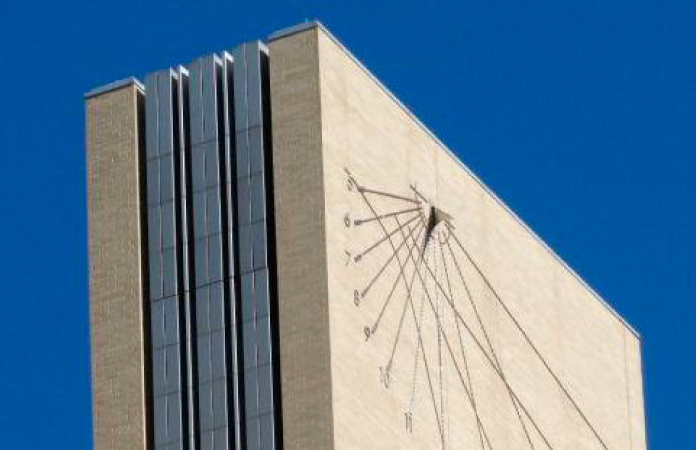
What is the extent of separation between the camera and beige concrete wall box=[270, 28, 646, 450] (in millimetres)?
82250

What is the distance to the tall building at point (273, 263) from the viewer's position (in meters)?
82.4

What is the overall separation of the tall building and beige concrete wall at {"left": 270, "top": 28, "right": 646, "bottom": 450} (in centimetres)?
7

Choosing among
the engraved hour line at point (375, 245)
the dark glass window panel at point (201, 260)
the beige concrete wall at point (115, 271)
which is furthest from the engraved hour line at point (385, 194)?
the beige concrete wall at point (115, 271)

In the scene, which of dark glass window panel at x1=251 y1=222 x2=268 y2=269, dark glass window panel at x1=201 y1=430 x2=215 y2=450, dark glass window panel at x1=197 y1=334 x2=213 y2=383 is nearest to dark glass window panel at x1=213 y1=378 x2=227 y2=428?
dark glass window panel at x1=201 y1=430 x2=215 y2=450

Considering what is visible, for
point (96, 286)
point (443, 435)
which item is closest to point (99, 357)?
point (96, 286)

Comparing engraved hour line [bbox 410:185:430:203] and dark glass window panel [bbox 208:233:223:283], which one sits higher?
engraved hour line [bbox 410:185:430:203]

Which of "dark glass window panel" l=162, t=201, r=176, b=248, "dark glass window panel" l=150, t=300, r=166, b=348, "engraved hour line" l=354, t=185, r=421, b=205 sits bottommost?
"dark glass window panel" l=150, t=300, r=166, b=348

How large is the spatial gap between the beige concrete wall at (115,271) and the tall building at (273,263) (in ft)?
0.10

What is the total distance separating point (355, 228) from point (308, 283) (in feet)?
7.39

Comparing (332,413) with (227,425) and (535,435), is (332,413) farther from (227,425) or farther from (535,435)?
(535,435)

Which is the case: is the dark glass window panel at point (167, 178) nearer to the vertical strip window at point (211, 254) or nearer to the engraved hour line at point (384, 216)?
the vertical strip window at point (211, 254)

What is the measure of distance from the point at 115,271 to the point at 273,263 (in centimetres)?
386

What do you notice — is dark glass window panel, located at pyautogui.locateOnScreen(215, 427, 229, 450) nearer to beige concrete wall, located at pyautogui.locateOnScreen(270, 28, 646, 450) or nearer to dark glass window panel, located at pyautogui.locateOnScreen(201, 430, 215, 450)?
dark glass window panel, located at pyautogui.locateOnScreen(201, 430, 215, 450)

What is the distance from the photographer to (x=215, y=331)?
83375 mm
